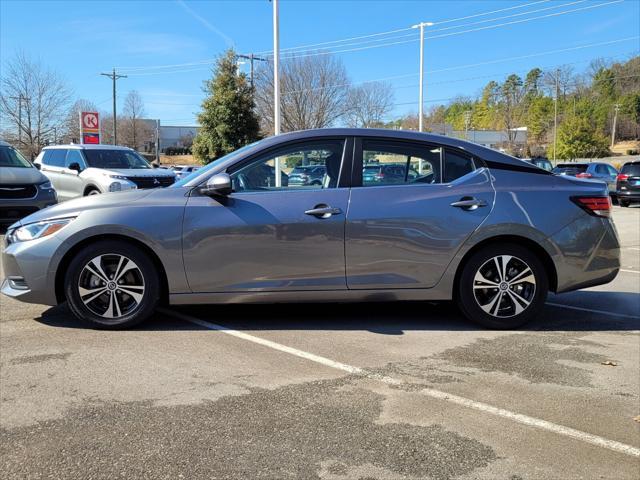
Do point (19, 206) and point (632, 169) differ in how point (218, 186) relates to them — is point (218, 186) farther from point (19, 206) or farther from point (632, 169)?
point (632, 169)

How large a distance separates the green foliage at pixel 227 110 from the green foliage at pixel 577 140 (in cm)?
4597

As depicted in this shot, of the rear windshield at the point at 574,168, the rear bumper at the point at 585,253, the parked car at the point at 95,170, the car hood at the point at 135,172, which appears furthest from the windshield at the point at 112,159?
the rear windshield at the point at 574,168

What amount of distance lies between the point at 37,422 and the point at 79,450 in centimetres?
48

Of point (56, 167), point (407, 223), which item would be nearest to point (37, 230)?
point (407, 223)

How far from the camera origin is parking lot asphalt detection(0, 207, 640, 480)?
9.05 ft

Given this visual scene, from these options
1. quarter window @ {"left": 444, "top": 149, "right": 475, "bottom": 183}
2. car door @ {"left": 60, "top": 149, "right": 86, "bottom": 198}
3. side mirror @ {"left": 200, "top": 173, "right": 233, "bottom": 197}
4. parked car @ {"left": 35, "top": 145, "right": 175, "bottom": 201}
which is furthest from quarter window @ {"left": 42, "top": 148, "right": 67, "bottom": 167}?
quarter window @ {"left": 444, "top": 149, "right": 475, "bottom": 183}

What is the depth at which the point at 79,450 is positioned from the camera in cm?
282

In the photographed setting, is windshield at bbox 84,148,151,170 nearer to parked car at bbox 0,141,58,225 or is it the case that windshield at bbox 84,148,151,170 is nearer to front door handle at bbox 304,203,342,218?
parked car at bbox 0,141,58,225

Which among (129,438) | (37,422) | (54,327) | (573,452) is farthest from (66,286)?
(573,452)

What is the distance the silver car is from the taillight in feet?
0.04

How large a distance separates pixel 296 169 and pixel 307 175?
130 millimetres

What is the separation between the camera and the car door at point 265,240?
15.4ft

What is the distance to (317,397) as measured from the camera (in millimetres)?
3506

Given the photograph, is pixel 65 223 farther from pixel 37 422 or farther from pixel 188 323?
pixel 37 422
